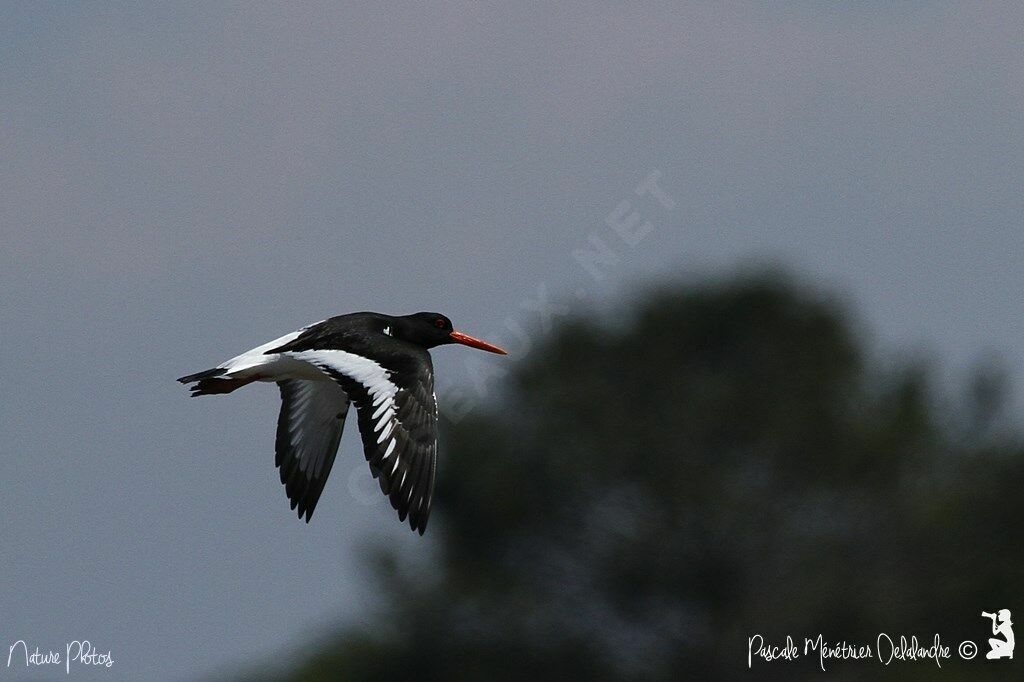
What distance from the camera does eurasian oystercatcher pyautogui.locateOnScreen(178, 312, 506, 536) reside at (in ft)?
60.8

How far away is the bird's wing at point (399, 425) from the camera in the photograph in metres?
18.4

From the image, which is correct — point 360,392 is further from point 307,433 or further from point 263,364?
point 307,433

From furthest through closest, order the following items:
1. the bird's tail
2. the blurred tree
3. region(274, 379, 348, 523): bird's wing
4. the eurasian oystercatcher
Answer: the blurred tree → region(274, 379, 348, 523): bird's wing → the bird's tail → the eurasian oystercatcher

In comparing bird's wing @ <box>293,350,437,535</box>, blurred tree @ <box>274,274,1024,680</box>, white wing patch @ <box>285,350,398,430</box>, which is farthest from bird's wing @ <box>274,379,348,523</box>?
blurred tree @ <box>274,274,1024,680</box>

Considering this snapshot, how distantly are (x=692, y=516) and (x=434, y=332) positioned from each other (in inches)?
1325

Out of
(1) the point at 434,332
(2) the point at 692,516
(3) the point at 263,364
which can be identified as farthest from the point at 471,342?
(2) the point at 692,516

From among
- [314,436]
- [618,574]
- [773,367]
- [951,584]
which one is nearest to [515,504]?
[618,574]

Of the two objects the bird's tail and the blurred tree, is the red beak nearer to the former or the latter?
the bird's tail

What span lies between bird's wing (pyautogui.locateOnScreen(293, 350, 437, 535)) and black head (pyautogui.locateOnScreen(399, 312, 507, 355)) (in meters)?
2.80

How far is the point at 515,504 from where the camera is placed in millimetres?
58062

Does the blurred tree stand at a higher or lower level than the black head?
higher

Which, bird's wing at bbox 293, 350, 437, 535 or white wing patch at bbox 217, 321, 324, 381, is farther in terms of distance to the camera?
white wing patch at bbox 217, 321, 324, 381

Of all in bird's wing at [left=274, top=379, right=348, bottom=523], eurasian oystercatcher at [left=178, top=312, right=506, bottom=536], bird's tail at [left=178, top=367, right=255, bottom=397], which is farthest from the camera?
bird's wing at [left=274, top=379, right=348, bottom=523]

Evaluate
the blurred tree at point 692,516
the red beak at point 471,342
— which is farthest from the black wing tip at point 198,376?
the blurred tree at point 692,516
